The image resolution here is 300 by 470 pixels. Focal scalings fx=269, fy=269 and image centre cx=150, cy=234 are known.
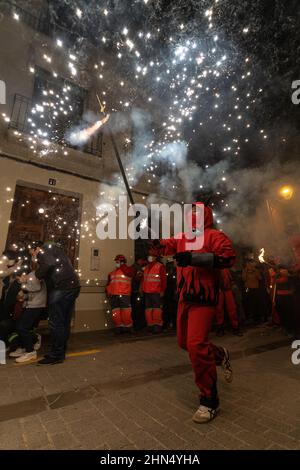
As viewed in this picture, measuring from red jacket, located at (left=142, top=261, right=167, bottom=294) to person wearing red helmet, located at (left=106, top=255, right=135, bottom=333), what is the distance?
410 millimetres

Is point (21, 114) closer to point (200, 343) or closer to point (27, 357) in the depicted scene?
point (27, 357)

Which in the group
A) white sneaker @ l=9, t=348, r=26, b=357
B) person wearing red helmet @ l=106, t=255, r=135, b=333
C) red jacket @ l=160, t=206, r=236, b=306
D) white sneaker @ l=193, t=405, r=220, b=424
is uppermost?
red jacket @ l=160, t=206, r=236, b=306

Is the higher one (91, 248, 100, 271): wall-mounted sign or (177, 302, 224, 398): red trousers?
(91, 248, 100, 271): wall-mounted sign

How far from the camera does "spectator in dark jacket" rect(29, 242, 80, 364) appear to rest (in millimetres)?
4391

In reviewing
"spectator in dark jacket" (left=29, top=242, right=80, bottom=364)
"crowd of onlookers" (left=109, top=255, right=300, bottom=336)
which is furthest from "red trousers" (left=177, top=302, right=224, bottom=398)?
"crowd of onlookers" (left=109, top=255, right=300, bottom=336)

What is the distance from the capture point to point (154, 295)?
23.0ft

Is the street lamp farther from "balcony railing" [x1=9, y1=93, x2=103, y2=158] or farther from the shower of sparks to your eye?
"balcony railing" [x1=9, y1=93, x2=103, y2=158]

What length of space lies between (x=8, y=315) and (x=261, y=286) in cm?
721

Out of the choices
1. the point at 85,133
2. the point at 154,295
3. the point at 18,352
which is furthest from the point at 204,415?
the point at 85,133

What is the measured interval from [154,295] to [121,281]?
943 mm

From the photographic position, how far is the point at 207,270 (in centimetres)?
292
